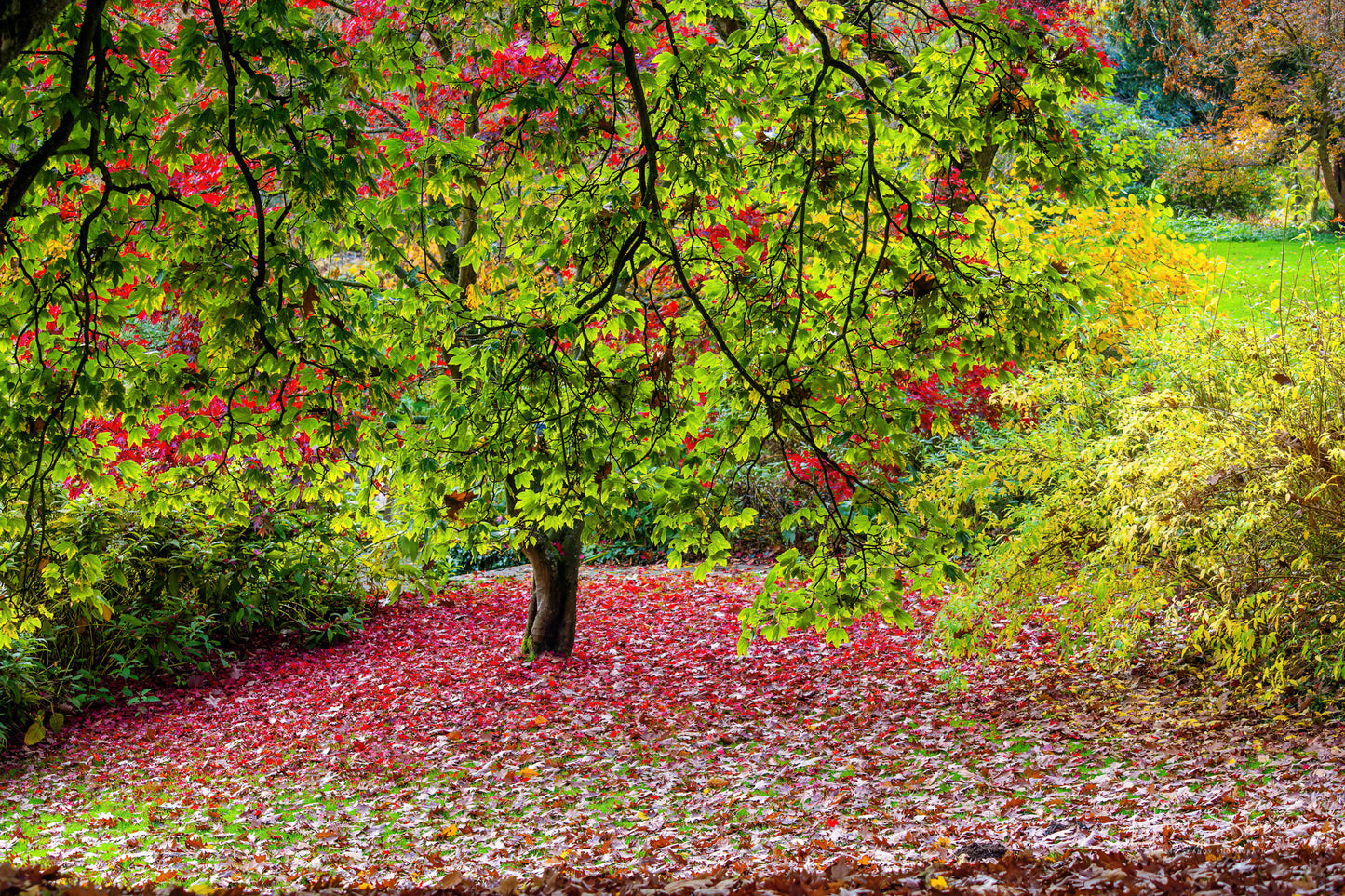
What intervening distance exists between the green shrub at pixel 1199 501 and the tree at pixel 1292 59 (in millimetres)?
14955

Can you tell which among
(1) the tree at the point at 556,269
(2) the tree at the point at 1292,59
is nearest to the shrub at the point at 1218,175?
(2) the tree at the point at 1292,59

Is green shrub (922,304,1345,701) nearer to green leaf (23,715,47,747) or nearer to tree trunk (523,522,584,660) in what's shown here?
tree trunk (523,522,584,660)

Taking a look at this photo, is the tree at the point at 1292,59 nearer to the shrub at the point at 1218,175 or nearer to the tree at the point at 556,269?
the shrub at the point at 1218,175

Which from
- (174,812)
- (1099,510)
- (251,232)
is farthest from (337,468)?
(1099,510)

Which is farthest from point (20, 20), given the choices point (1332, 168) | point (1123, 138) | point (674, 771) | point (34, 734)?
point (1332, 168)

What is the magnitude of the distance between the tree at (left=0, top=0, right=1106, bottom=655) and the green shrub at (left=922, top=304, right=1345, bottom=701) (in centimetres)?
143

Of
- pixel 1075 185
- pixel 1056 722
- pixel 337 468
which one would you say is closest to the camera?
pixel 1075 185

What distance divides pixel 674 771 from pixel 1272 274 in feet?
40.5

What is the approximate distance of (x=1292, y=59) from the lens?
2173 cm

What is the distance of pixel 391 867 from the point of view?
16.5 ft

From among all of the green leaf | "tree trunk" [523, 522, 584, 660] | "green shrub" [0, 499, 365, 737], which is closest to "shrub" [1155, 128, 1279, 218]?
"tree trunk" [523, 522, 584, 660]

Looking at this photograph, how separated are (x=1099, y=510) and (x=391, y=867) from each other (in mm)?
4601

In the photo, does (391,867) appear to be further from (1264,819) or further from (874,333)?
(1264,819)

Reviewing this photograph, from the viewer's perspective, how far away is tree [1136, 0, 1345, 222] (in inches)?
760
